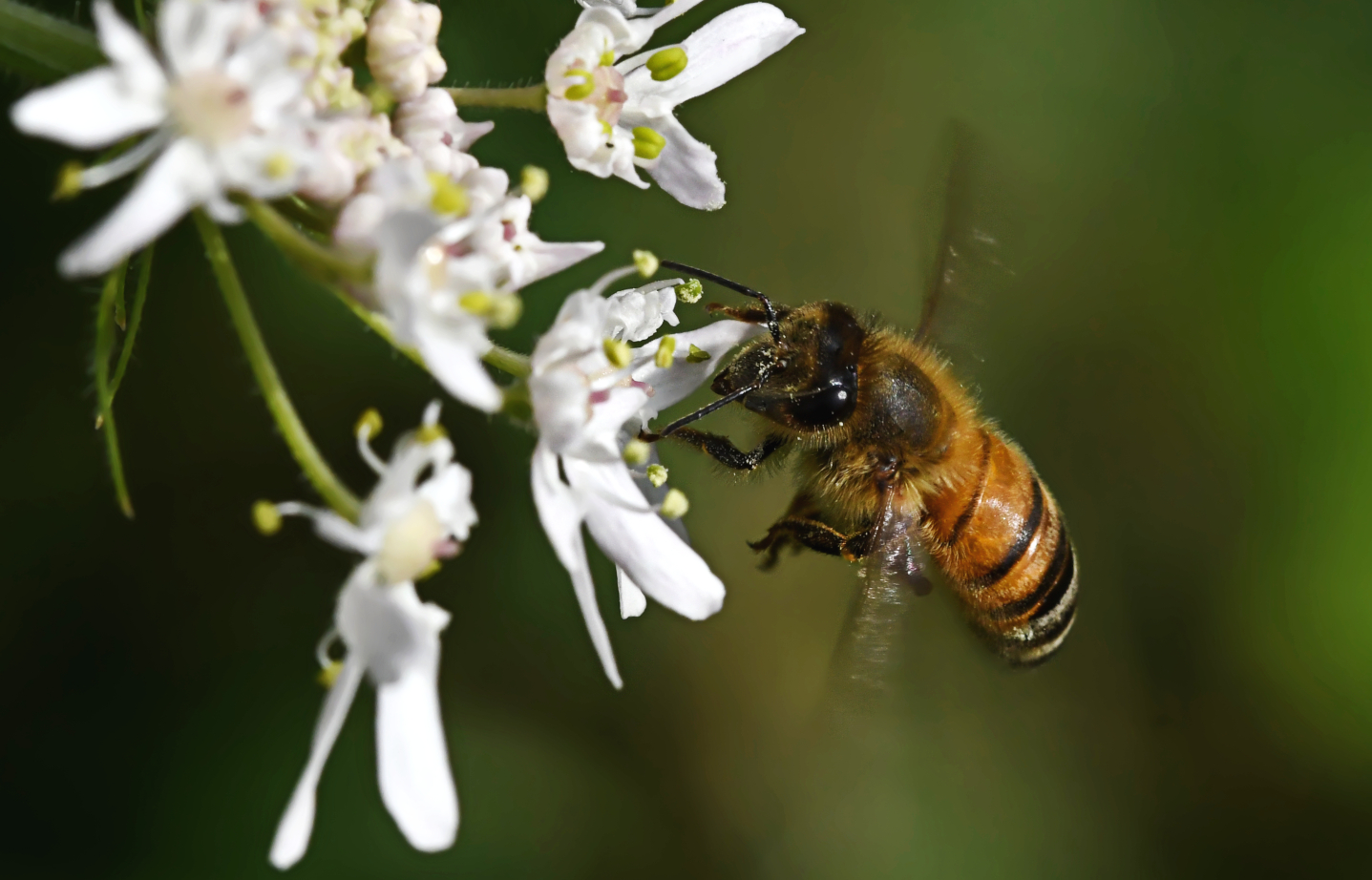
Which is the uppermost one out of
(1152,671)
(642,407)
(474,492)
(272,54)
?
(272,54)

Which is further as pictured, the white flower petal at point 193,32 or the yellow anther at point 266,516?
the yellow anther at point 266,516

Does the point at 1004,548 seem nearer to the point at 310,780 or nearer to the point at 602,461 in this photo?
the point at 602,461

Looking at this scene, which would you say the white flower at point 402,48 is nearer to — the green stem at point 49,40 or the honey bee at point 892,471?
the green stem at point 49,40

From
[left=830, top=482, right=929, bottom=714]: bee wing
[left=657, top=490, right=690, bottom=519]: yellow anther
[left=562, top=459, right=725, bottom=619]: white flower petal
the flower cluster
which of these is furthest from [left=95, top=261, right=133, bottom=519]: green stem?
[left=830, top=482, right=929, bottom=714]: bee wing

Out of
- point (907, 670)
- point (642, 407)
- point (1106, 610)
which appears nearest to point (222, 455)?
point (642, 407)

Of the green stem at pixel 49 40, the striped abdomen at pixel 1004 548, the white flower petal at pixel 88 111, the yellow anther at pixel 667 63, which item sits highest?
the white flower petal at pixel 88 111

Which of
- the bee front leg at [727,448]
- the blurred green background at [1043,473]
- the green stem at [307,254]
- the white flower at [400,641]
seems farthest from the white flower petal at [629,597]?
the blurred green background at [1043,473]

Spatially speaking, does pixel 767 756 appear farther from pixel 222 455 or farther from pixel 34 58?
pixel 34 58
